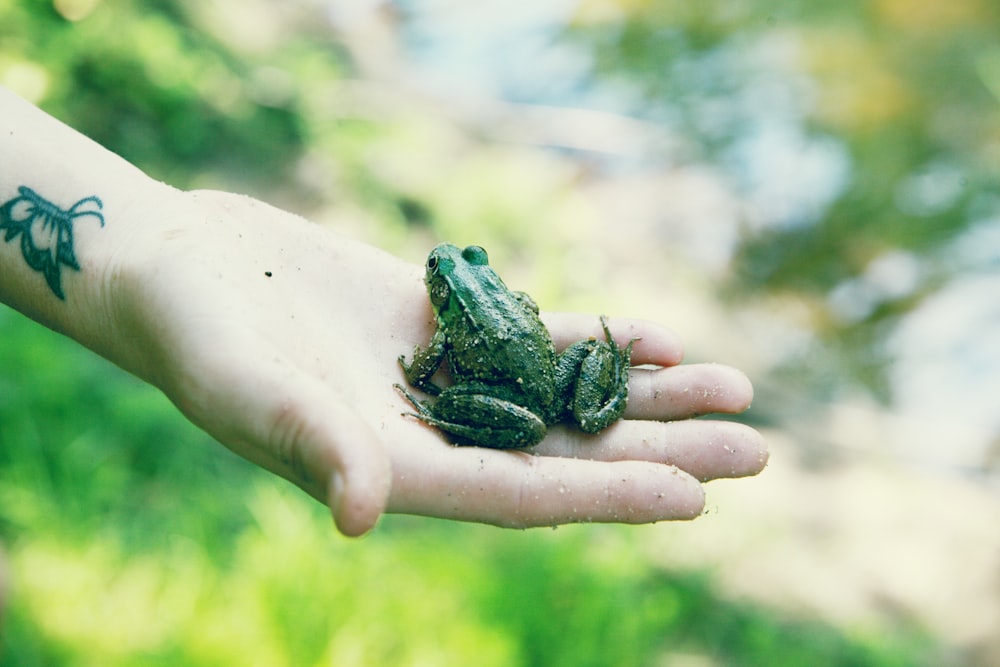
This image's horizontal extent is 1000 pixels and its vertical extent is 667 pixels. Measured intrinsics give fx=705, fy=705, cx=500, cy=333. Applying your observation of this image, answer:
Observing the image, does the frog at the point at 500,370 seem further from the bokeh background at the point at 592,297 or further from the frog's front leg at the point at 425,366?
the bokeh background at the point at 592,297

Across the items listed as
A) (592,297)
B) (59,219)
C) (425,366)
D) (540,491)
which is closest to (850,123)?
(592,297)

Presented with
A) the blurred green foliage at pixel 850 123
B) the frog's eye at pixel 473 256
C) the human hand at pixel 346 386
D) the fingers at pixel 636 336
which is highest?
the blurred green foliage at pixel 850 123

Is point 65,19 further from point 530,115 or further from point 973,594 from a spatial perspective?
point 973,594

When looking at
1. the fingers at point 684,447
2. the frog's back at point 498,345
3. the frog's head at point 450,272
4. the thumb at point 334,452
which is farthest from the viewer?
the frog's head at point 450,272

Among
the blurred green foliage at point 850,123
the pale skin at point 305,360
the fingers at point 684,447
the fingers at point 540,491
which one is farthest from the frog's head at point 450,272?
the blurred green foliage at point 850,123

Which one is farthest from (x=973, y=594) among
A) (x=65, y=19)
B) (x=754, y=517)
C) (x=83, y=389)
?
(x=65, y=19)

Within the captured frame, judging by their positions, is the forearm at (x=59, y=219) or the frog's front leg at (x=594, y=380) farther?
the frog's front leg at (x=594, y=380)

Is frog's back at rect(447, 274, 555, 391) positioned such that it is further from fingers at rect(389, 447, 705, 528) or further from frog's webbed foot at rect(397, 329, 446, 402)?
fingers at rect(389, 447, 705, 528)

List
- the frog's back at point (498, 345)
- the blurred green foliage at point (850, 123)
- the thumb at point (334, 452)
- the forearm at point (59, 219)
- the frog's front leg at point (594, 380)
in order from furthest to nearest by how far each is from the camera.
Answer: the blurred green foliage at point (850, 123) → the frog's back at point (498, 345) → the frog's front leg at point (594, 380) → the forearm at point (59, 219) → the thumb at point (334, 452)
